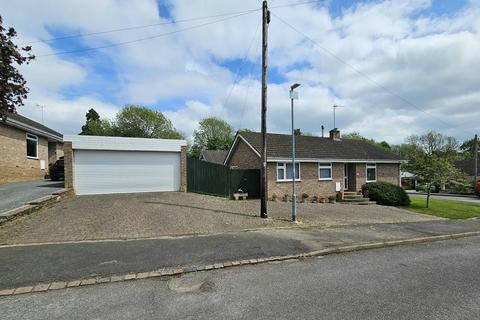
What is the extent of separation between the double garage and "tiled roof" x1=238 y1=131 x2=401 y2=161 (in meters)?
5.71

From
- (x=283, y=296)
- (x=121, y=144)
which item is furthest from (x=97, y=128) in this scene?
(x=283, y=296)

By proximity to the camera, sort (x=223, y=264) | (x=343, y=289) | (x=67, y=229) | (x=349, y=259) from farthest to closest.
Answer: (x=67, y=229) → (x=349, y=259) → (x=223, y=264) → (x=343, y=289)

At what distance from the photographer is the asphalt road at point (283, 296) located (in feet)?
13.4

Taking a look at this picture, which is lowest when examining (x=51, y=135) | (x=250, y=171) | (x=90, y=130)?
(x=250, y=171)

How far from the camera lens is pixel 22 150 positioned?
66.7 ft

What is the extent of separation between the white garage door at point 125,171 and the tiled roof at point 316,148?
6087 mm

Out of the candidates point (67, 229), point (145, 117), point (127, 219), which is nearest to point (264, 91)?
point (127, 219)

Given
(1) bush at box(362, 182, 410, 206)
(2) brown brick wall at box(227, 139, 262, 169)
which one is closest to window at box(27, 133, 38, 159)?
(2) brown brick wall at box(227, 139, 262, 169)

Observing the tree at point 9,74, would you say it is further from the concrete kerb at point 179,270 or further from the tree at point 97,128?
the tree at point 97,128

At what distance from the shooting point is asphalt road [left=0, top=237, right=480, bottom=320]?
407 centimetres

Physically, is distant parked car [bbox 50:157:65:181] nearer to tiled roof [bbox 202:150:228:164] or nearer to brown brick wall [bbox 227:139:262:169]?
brown brick wall [bbox 227:139:262:169]

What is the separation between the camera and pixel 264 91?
465 inches

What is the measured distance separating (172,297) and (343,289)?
275 cm

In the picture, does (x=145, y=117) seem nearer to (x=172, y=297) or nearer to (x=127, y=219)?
(x=127, y=219)
